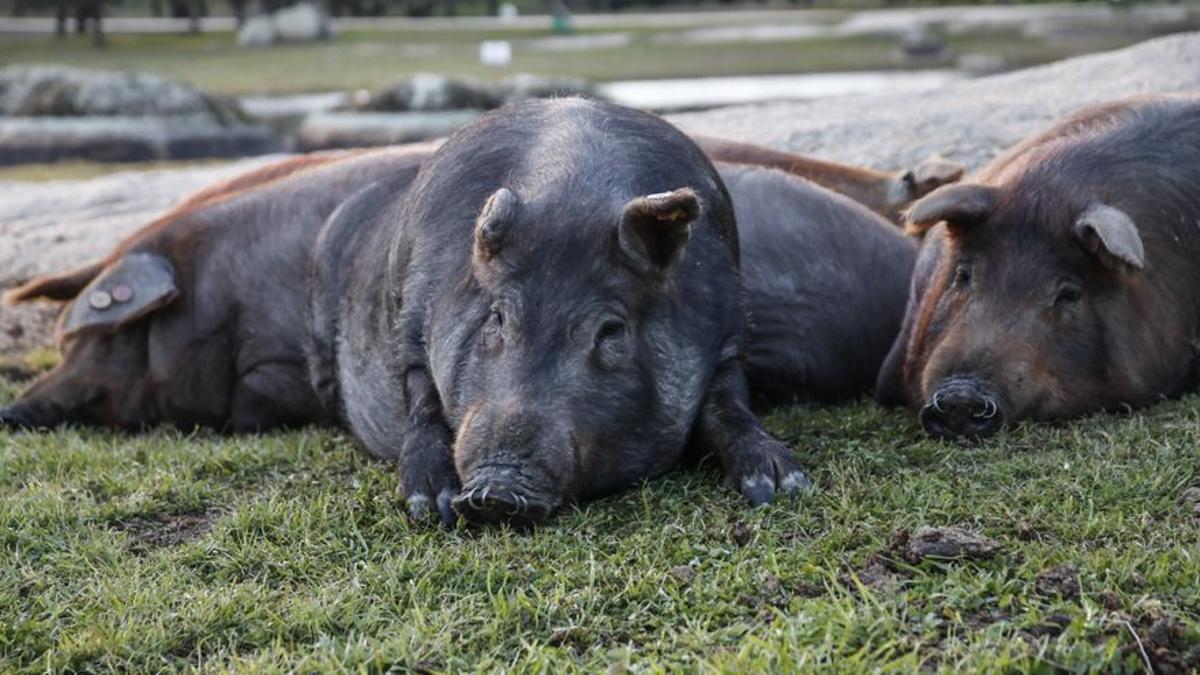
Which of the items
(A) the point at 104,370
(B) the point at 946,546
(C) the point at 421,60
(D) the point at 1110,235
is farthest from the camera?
(C) the point at 421,60

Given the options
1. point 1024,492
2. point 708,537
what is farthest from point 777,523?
A: point 1024,492

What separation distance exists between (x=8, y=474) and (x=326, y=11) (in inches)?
1728

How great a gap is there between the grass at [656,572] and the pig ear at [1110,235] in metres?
0.57

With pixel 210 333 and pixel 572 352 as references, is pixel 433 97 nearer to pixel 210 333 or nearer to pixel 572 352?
pixel 210 333

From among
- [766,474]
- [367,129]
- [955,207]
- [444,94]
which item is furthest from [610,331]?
[444,94]

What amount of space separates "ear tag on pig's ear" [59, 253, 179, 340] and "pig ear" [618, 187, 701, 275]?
2.98 m

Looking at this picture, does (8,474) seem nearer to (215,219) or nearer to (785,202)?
(215,219)

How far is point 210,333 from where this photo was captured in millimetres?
7965

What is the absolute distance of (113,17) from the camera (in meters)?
58.7

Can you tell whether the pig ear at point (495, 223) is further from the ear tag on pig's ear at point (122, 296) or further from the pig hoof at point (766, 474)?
the ear tag on pig's ear at point (122, 296)

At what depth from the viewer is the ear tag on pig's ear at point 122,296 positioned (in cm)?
786

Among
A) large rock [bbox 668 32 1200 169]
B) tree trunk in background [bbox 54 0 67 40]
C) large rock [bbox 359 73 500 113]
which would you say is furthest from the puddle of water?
tree trunk in background [bbox 54 0 67 40]

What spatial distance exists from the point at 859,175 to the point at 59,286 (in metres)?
3.89

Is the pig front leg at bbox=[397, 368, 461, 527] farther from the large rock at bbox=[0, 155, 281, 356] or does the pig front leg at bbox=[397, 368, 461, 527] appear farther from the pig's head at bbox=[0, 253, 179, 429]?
the large rock at bbox=[0, 155, 281, 356]
